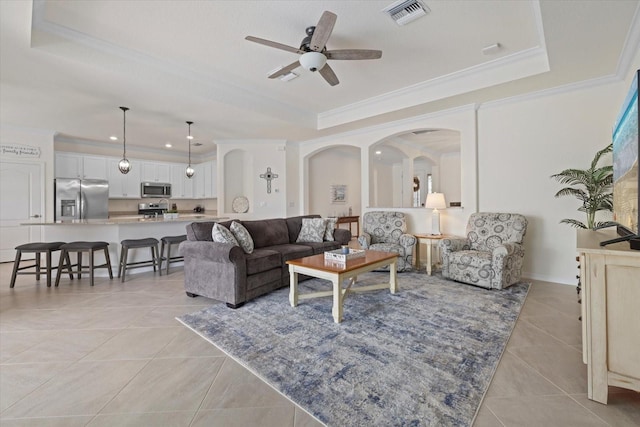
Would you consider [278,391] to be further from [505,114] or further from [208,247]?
[505,114]

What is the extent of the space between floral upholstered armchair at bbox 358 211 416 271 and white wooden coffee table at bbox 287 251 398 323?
3.40ft

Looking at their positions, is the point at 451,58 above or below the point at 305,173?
above

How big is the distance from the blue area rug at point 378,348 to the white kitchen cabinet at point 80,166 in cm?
580

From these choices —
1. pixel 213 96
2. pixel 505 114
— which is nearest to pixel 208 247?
pixel 213 96

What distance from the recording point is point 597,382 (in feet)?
5.24

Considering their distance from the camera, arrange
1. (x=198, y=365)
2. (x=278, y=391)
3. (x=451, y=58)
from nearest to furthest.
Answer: (x=278, y=391) → (x=198, y=365) → (x=451, y=58)

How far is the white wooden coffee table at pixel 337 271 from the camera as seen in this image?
8.87 ft

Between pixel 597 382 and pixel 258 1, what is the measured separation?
3521 millimetres

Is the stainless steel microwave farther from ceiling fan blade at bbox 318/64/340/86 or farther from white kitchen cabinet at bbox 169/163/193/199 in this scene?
ceiling fan blade at bbox 318/64/340/86

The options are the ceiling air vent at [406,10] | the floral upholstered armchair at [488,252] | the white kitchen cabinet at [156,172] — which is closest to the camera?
the ceiling air vent at [406,10]

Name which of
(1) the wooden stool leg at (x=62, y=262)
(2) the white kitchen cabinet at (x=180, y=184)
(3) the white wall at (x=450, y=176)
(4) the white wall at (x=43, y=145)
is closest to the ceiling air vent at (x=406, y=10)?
(1) the wooden stool leg at (x=62, y=262)

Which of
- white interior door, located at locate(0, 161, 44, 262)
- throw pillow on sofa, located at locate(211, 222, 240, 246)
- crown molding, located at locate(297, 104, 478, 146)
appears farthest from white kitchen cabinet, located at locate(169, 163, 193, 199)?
throw pillow on sofa, located at locate(211, 222, 240, 246)

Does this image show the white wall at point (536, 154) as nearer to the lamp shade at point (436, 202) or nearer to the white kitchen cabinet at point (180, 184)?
the lamp shade at point (436, 202)

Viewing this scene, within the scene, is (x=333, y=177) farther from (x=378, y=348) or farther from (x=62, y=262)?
(x=378, y=348)
